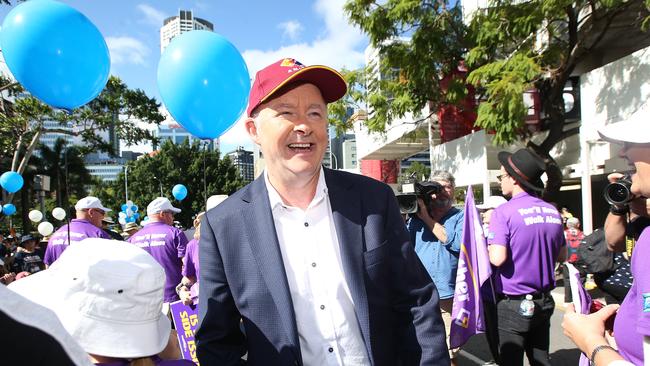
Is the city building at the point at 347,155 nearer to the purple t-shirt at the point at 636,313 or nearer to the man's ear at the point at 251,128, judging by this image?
the man's ear at the point at 251,128

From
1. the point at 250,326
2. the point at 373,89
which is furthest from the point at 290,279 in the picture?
the point at 373,89

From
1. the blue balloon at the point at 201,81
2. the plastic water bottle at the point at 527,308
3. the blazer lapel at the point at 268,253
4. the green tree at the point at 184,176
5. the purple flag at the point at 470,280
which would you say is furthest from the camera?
the green tree at the point at 184,176

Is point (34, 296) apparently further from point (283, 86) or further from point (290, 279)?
point (283, 86)

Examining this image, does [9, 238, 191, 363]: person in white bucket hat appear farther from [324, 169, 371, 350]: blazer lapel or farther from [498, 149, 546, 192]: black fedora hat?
[498, 149, 546, 192]: black fedora hat

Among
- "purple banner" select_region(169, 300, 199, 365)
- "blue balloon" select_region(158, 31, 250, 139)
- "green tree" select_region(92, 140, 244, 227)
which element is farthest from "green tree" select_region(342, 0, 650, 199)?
"green tree" select_region(92, 140, 244, 227)

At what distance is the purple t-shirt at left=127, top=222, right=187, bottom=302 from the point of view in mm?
5363

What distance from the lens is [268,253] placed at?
160 centimetres

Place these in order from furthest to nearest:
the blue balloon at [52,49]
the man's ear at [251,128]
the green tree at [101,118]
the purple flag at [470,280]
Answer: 1. the green tree at [101,118]
2. the blue balloon at [52,49]
3. the purple flag at [470,280]
4. the man's ear at [251,128]

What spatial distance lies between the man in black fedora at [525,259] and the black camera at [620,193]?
52 cm

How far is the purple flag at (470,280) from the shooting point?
3582mm

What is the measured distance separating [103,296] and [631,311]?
183 centimetres

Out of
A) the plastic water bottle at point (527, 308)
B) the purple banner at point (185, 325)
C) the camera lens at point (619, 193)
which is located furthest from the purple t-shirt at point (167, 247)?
the camera lens at point (619, 193)

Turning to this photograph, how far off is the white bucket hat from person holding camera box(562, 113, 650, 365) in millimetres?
1568

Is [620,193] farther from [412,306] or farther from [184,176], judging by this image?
[184,176]
